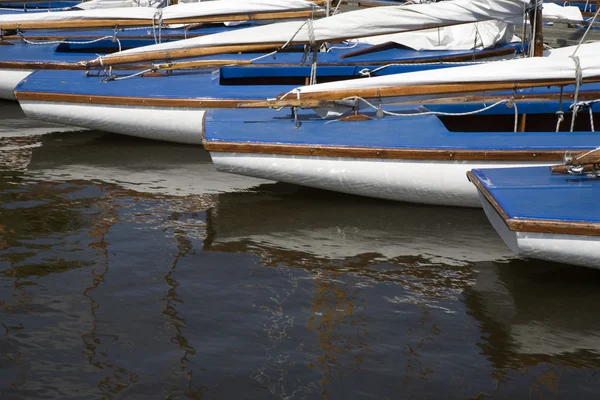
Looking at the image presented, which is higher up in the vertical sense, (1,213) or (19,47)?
(19,47)

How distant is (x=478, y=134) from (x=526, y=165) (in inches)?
23.7

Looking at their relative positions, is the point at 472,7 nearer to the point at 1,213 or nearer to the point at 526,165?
the point at 526,165

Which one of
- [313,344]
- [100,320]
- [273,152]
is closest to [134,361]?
[100,320]

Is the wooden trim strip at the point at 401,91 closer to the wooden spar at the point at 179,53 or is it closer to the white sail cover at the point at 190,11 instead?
the wooden spar at the point at 179,53

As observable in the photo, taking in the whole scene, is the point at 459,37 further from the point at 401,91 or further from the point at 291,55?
the point at 401,91

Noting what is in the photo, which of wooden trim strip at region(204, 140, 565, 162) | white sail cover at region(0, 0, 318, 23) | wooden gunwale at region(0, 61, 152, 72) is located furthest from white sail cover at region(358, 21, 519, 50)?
wooden trim strip at region(204, 140, 565, 162)

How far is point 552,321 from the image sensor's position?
6.79 metres

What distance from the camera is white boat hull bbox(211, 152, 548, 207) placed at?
29.1ft

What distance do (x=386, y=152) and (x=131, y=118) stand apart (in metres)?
4.24

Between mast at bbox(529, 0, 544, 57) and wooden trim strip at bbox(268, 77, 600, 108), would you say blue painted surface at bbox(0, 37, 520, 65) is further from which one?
wooden trim strip at bbox(268, 77, 600, 108)

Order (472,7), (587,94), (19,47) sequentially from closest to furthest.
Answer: (587,94), (472,7), (19,47)

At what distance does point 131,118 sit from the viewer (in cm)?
1173

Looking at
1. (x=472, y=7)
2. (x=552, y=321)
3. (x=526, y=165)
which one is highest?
(x=472, y=7)

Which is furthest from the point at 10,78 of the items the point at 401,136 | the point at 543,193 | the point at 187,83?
the point at 543,193
